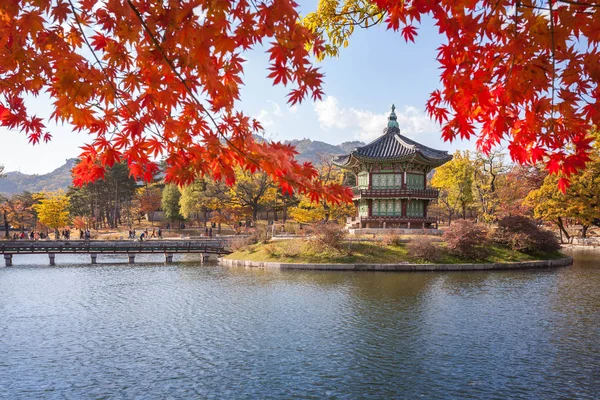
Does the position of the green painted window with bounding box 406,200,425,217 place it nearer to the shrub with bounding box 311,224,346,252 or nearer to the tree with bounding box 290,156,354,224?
the tree with bounding box 290,156,354,224

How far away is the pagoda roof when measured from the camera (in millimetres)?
39781

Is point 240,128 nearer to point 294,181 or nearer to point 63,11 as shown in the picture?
point 294,181

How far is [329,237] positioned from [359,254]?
8.17ft

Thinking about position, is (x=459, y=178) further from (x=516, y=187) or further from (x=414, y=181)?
(x=414, y=181)

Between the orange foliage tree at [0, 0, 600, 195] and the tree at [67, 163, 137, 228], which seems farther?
the tree at [67, 163, 137, 228]

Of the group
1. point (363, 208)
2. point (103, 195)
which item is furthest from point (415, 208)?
point (103, 195)

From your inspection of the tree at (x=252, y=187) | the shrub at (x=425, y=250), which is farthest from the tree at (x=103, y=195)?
the shrub at (x=425, y=250)

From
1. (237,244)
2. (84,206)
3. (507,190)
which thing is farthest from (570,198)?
(84,206)

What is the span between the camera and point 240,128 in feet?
13.9

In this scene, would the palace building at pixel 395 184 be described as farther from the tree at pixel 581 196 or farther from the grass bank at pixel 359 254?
the tree at pixel 581 196

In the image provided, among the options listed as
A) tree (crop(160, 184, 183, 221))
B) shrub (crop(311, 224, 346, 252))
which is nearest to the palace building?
Result: shrub (crop(311, 224, 346, 252))

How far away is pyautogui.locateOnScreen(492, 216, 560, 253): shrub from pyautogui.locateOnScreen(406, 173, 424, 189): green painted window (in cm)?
970

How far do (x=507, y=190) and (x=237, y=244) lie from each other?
Answer: 1327 inches

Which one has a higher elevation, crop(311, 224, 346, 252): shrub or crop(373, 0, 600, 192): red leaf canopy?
crop(373, 0, 600, 192): red leaf canopy
